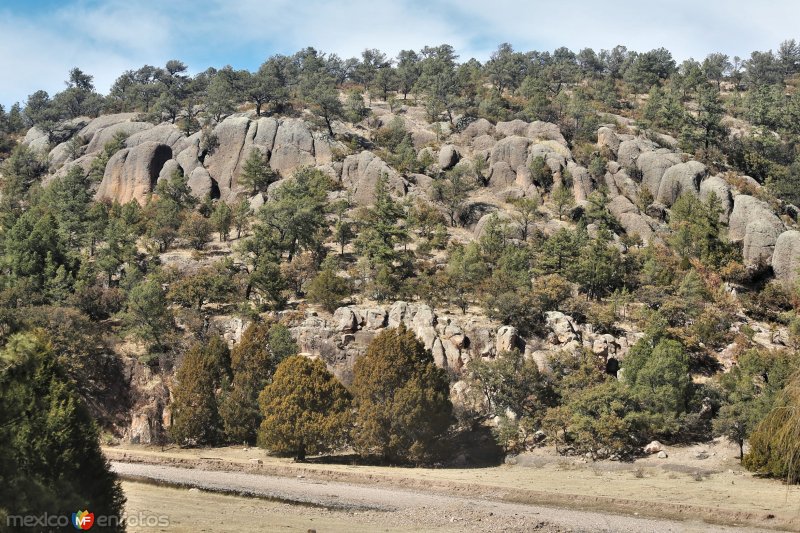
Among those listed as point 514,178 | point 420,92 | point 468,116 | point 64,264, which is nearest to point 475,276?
point 514,178

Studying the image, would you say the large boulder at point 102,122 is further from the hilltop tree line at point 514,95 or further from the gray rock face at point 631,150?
the gray rock face at point 631,150

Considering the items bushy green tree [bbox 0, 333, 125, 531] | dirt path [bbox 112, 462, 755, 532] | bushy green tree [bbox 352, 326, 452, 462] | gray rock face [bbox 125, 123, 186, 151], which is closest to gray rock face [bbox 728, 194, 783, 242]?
bushy green tree [bbox 352, 326, 452, 462]

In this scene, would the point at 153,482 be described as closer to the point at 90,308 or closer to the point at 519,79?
the point at 90,308

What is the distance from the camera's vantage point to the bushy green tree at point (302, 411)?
2061 inches

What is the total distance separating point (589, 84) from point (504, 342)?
111513mm

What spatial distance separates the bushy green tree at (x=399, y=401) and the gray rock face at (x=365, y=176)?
47.4m

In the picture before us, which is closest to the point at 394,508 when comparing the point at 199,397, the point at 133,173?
the point at 199,397

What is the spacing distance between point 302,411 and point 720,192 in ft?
235

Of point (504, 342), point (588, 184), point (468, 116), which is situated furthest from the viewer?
point (468, 116)

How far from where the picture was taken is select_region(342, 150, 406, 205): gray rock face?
3942 inches

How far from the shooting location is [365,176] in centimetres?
10250

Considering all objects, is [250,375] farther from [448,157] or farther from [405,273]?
[448,157]

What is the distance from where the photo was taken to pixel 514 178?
104750 millimetres

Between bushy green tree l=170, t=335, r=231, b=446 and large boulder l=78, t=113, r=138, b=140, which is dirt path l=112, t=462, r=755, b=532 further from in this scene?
large boulder l=78, t=113, r=138, b=140
